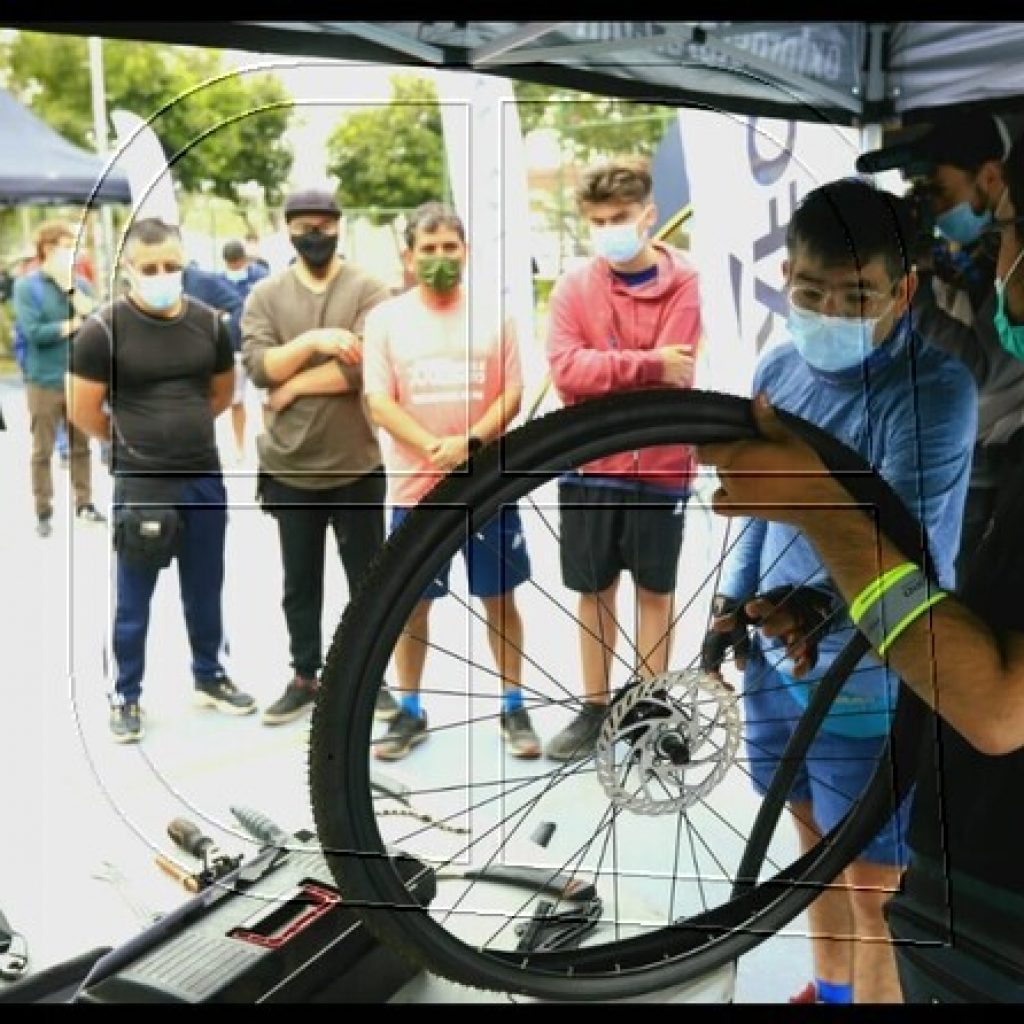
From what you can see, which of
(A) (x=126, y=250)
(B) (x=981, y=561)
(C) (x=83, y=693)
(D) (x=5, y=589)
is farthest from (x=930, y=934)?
(D) (x=5, y=589)

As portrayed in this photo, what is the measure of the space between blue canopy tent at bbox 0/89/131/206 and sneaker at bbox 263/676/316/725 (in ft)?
12.8

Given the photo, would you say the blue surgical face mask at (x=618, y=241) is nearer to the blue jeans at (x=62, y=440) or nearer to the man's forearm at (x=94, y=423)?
the man's forearm at (x=94, y=423)

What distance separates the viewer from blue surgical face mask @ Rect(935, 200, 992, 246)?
127 centimetres

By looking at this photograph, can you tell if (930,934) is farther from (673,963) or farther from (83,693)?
(83,693)

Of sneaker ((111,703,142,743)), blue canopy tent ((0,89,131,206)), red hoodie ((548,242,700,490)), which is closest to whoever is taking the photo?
red hoodie ((548,242,700,490))

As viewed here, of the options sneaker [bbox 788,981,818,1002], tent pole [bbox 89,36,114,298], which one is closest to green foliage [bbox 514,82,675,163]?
tent pole [bbox 89,36,114,298]

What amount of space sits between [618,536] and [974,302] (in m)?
0.46

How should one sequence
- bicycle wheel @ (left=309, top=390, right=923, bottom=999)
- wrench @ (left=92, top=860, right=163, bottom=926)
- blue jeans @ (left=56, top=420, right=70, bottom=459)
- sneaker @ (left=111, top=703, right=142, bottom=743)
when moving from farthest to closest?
blue jeans @ (left=56, top=420, right=70, bottom=459) < wrench @ (left=92, top=860, right=163, bottom=926) < sneaker @ (left=111, top=703, right=142, bottom=743) < bicycle wheel @ (left=309, top=390, right=923, bottom=999)

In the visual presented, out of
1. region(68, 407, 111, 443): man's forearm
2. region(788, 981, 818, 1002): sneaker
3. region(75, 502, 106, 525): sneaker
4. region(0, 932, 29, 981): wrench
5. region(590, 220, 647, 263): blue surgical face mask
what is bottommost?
region(0, 932, 29, 981): wrench

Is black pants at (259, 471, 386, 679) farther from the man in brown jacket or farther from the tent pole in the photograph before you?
the tent pole

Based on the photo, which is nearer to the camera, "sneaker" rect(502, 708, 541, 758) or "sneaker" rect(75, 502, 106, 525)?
"sneaker" rect(502, 708, 541, 758)

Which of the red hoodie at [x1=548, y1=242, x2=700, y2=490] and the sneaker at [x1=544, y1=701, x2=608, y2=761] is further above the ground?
the red hoodie at [x1=548, y1=242, x2=700, y2=490]

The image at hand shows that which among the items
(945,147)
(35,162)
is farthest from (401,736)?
(35,162)

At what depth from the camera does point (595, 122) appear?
1266 millimetres
